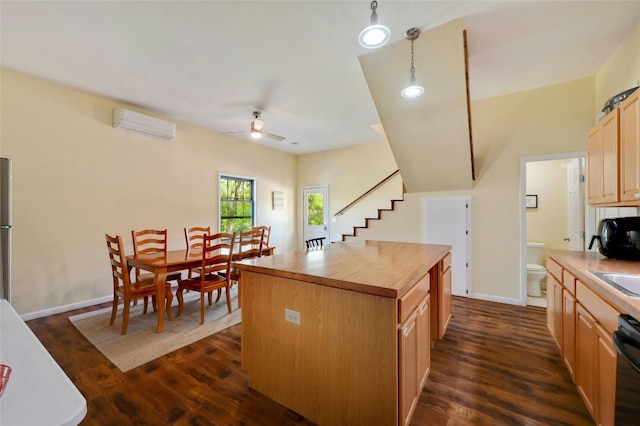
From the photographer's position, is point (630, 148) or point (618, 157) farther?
point (618, 157)

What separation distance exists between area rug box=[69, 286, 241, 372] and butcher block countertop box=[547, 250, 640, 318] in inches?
122

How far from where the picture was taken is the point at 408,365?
1.48 metres

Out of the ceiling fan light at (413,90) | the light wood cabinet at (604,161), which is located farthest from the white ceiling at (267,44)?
the light wood cabinet at (604,161)

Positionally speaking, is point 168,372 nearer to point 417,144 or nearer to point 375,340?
point 375,340

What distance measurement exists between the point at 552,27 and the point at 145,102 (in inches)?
189

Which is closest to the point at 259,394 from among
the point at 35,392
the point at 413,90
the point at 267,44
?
the point at 35,392

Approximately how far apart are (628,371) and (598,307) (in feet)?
1.44

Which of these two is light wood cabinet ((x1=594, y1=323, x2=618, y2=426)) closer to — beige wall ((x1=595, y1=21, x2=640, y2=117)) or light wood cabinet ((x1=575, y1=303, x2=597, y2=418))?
light wood cabinet ((x1=575, y1=303, x2=597, y2=418))

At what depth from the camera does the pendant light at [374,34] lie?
1736mm

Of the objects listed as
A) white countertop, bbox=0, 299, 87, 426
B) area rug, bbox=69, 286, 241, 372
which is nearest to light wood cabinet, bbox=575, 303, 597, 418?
white countertop, bbox=0, 299, 87, 426

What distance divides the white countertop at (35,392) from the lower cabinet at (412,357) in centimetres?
124

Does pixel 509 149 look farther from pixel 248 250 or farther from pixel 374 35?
pixel 248 250

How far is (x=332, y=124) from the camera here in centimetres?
471

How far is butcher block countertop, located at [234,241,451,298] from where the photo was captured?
1.37 metres
